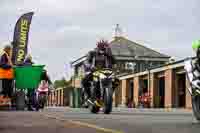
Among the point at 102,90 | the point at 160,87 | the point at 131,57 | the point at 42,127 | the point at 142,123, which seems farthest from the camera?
the point at 131,57

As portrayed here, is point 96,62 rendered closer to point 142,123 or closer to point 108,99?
point 108,99

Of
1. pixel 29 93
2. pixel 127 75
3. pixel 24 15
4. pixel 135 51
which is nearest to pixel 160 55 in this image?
pixel 135 51

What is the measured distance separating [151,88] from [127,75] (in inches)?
373

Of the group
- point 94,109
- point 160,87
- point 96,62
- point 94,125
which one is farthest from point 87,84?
point 160,87

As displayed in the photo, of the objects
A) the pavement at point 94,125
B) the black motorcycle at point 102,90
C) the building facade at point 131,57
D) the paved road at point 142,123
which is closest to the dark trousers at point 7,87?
the black motorcycle at point 102,90

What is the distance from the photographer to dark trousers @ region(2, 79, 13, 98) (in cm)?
1828

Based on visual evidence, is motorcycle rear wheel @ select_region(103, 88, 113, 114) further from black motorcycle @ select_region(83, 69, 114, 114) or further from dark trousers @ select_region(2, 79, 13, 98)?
dark trousers @ select_region(2, 79, 13, 98)

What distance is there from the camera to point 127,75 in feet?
213

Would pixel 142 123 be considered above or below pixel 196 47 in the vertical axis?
below

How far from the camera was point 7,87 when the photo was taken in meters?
18.4

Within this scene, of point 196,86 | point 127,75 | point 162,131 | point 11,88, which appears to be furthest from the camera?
point 127,75

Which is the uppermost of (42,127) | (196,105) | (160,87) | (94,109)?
(160,87)

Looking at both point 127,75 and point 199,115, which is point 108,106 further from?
point 127,75

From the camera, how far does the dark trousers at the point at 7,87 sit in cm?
1828
